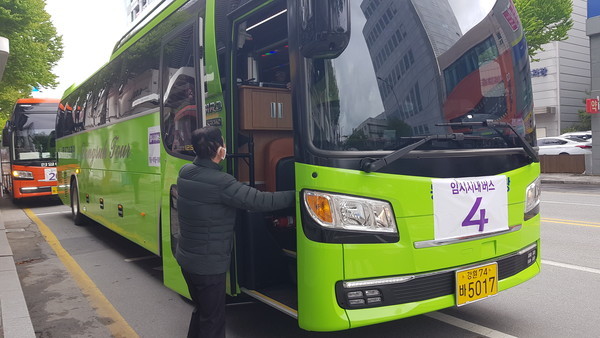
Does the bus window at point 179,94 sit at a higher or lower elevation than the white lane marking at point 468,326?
higher

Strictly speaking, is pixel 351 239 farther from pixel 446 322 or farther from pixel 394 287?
pixel 446 322

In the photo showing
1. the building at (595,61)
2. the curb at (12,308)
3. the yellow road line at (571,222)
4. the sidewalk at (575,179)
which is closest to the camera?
the curb at (12,308)

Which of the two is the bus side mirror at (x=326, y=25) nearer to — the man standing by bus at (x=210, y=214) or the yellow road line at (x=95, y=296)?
the man standing by bus at (x=210, y=214)

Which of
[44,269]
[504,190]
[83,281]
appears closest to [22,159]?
[44,269]

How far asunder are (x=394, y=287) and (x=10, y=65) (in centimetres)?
2166

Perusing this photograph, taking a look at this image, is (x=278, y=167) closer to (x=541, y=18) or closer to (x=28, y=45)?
(x=28, y=45)

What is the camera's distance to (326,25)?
302 cm

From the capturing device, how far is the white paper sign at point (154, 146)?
216 inches

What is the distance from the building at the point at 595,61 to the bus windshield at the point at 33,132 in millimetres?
19289

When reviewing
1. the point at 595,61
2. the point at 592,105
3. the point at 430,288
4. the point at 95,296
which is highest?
the point at 595,61

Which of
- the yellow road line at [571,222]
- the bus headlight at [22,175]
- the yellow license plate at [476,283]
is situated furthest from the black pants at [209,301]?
the bus headlight at [22,175]

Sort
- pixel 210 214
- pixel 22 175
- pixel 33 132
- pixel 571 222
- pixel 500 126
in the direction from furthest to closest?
pixel 33 132
pixel 22 175
pixel 571 222
pixel 500 126
pixel 210 214

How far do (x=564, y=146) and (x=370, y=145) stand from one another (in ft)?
80.0

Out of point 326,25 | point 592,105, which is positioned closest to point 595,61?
point 592,105
